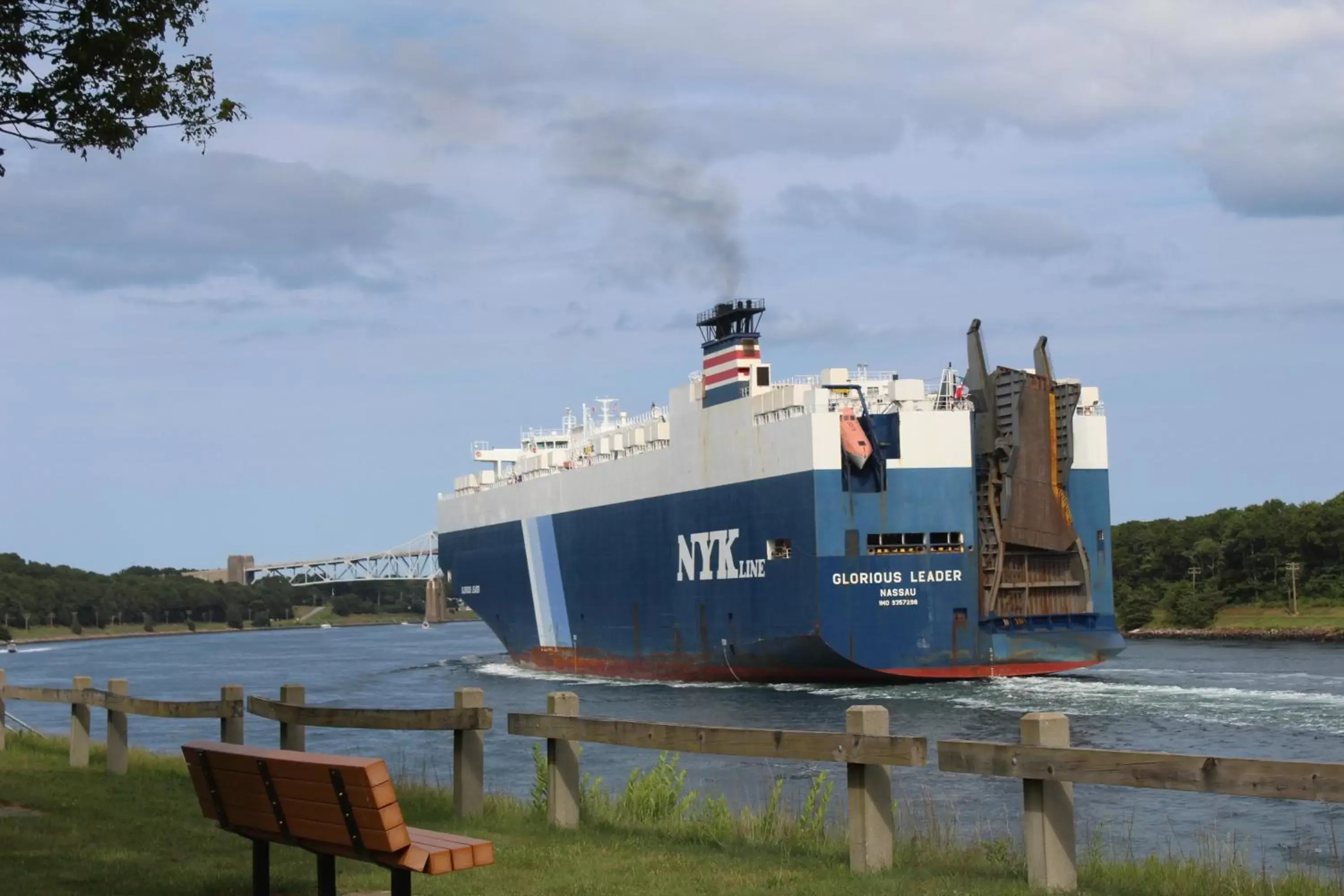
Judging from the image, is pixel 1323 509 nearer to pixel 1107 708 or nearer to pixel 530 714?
pixel 1107 708

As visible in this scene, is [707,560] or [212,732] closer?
[212,732]

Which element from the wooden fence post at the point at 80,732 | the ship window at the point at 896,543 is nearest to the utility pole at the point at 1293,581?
the ship window at the point at 896,543

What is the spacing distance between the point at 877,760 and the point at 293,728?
215 inches

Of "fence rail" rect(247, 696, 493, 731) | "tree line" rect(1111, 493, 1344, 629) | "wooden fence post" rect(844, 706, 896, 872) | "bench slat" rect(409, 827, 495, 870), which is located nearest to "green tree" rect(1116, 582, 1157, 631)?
"tree line" rect(1111, 493, 1344, 629)

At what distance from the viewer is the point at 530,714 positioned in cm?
1058

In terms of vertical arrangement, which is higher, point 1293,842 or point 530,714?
→ point 530,714

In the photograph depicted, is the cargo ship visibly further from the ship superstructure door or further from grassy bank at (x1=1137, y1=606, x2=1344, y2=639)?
grassy bank at (x1=1137, y1=606, x2=1344, y2=639)

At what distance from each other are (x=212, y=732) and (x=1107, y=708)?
53.2 feet

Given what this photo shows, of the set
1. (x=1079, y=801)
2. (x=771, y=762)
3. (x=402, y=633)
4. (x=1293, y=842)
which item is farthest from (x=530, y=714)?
(x=402, y=633)

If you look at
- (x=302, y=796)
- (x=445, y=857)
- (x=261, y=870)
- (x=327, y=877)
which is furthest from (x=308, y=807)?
(x=261, y=870)

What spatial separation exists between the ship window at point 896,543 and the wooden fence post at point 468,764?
22619mm

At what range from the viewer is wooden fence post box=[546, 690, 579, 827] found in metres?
10.6

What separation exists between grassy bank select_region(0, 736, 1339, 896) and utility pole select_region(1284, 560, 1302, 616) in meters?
65.3

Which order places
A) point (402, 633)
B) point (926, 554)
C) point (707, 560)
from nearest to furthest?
point (926, 554), point (707, 560), point (402, 633)
